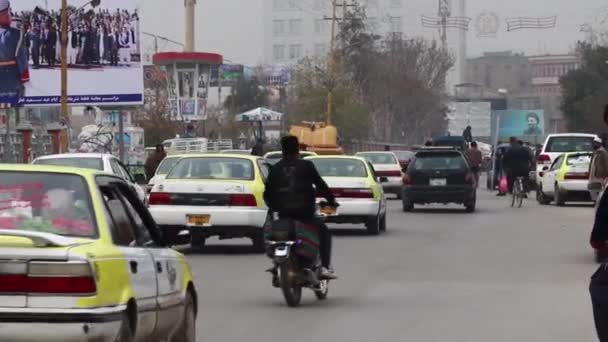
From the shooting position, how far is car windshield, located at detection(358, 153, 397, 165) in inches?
1724

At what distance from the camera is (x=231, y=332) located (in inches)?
499

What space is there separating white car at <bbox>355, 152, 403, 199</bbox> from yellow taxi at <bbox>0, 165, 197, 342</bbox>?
33.4 meters

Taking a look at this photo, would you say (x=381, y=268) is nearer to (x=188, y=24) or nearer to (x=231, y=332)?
(x=231, y=332)

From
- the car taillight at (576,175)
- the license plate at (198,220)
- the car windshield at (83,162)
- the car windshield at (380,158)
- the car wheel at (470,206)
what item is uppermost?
the car windshield at (83,162)

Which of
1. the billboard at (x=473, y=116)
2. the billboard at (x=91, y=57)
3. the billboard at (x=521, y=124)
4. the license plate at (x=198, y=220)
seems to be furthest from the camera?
the billboard at (x=473, y=116)

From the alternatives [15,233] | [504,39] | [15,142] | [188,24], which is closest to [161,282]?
[15,233]

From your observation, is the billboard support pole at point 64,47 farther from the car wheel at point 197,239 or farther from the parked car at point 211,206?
the parked car at point 211,206

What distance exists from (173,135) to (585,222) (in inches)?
2662

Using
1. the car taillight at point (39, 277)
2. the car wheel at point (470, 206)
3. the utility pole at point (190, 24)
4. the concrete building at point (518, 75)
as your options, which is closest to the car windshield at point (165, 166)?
the car wheel at point (470, 206)

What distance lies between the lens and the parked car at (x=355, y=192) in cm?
2628

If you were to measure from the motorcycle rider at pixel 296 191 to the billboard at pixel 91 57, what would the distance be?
46.7 m

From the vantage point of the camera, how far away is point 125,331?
820cm

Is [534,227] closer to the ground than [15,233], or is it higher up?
closer to the ground

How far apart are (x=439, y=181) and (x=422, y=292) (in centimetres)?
1833
